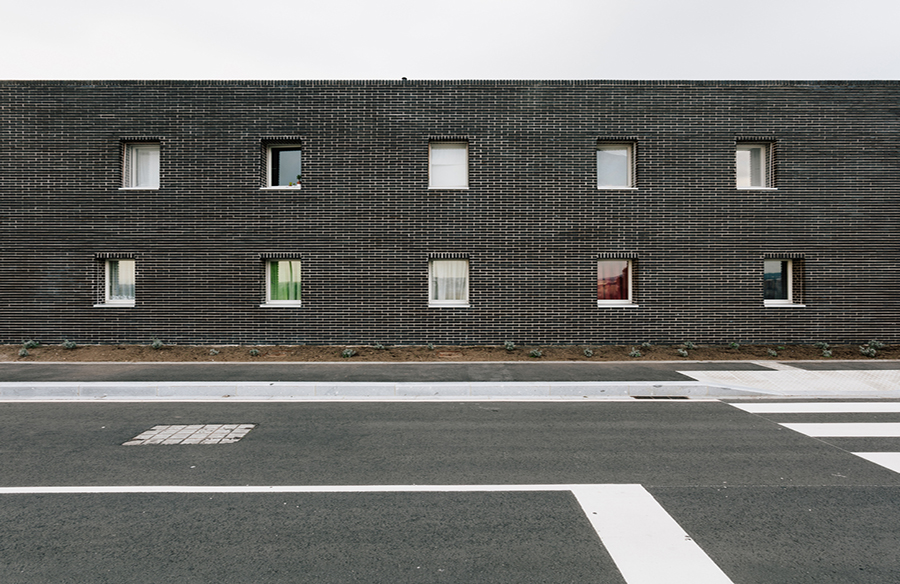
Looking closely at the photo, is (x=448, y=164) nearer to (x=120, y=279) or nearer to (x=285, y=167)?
(x=285, y=167)

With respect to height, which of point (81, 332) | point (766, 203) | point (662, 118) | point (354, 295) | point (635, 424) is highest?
point (662, 118)

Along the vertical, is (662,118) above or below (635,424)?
above

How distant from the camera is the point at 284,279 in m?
12.2

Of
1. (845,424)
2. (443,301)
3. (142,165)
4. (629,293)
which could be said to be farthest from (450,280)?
(142,165)

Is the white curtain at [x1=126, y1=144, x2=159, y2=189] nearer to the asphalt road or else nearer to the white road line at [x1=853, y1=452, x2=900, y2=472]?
the asphalt road

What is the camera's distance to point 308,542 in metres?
3.04

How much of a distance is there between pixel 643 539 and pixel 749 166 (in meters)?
12.6

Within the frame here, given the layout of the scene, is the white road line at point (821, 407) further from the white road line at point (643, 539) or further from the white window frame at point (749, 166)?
the white window frame at point (749, 166)

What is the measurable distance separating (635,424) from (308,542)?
4432 mm

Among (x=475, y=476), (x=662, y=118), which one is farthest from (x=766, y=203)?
(x=475, y=476)

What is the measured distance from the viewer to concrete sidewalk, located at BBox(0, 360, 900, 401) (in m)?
7.44

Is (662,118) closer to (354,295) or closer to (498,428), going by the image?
(354,295)

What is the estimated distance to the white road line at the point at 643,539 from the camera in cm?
271

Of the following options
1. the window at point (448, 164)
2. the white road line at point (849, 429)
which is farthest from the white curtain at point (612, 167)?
the white road line at point (849, 429)
